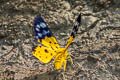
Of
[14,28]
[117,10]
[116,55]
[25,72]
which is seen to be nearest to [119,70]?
[116,55]

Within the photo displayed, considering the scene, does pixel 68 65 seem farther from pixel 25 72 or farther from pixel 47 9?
pixel 47 9

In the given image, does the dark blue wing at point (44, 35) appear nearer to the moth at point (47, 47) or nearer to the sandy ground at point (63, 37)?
the moth at point (47, 47)

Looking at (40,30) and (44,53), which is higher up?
(40,30)

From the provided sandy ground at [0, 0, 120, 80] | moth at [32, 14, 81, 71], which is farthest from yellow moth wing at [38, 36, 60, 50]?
sandy ground at [0, 0, 120, 80]

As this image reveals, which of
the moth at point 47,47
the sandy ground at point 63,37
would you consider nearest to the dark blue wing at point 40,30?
the moth at point 47,47

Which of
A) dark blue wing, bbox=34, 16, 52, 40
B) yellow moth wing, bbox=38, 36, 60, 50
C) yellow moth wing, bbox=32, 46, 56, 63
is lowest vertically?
yellow moth wing, bbox=32, 46, 56, 63

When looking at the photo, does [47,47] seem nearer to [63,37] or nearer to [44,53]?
[44,53]

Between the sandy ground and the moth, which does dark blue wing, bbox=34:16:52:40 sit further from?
the sandy ground

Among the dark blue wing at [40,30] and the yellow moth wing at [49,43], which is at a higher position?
the dark blue wing at [40,30]

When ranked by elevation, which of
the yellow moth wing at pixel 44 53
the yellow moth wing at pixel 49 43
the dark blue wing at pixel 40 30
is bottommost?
the yellow moth wing at pixel 44 53

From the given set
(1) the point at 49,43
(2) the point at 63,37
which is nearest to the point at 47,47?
(1) the point at 49,43

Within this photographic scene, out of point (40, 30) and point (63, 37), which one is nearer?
point (40, 30)
